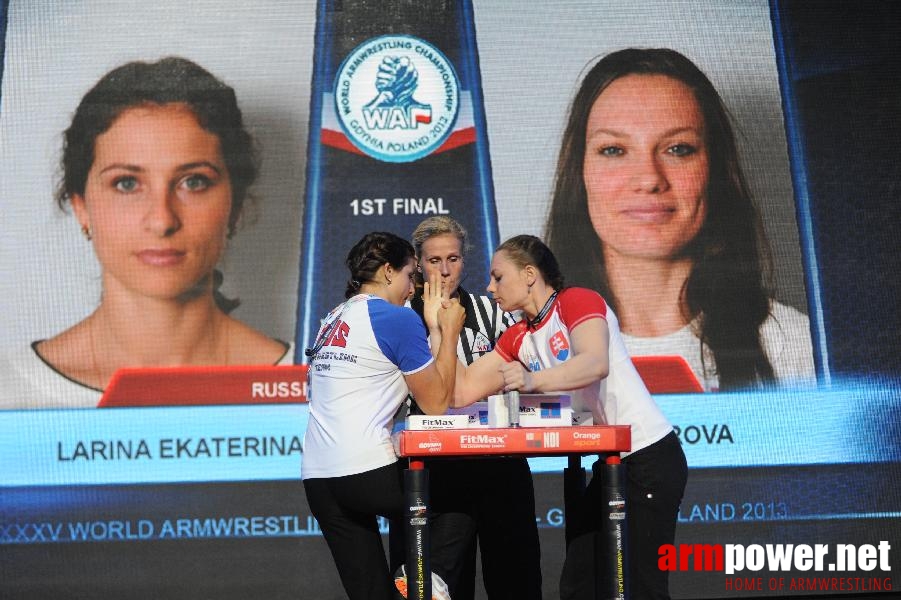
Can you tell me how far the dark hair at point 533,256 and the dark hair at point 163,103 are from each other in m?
2.15

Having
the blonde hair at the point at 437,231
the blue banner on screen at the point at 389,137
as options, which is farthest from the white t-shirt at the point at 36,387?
the blonde hair at the point at 437,231

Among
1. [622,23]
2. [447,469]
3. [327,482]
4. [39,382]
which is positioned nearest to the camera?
[327,482]

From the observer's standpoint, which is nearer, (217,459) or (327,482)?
(327,482)

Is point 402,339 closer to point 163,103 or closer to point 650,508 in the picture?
point 650,508

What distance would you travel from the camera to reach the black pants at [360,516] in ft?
9.59

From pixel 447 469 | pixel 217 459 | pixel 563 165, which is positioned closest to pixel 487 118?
pixel 563 165

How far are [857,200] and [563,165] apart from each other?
4.64 ft

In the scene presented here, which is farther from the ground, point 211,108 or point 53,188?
point 211,108

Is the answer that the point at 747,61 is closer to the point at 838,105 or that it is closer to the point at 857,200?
the point at 838,105

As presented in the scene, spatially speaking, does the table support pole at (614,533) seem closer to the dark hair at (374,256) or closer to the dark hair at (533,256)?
the dark hair at (533,256)

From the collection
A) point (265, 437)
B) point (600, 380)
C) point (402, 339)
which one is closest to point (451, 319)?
point (402, 339)

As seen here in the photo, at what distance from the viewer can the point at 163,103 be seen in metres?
4.97

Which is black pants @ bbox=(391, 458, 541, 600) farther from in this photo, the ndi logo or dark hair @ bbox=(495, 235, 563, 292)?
the ndi logo

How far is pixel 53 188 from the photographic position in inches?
192
